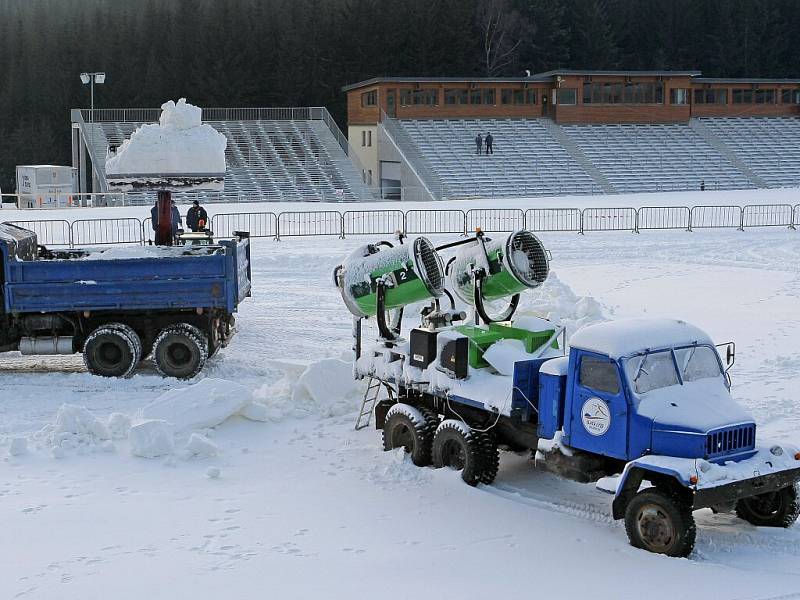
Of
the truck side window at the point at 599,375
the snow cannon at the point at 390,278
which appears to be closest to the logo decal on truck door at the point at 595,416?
the truck side window at the point at 599,375

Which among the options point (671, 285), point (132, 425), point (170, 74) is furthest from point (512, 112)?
point (132, 425)

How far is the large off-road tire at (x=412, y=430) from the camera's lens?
473 inches

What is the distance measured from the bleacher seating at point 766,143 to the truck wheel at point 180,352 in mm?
41839

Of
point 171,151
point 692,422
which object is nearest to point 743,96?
point 171,151

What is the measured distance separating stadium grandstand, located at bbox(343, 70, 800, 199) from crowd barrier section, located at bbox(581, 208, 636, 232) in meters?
11.3

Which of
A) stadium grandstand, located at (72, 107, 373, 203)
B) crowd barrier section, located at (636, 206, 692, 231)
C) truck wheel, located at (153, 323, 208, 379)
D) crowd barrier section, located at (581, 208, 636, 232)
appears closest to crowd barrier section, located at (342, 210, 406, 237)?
crowd barrier section, located at (581, 208, 636, 232)

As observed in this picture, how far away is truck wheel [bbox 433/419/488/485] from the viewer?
11.4 m

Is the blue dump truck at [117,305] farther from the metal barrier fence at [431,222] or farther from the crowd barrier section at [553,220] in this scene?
the crowd barrier section at [553,220]

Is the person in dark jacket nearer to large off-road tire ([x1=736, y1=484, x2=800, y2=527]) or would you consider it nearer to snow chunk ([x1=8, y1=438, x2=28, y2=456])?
snow chunk ([x1=8, y1=438, x2=28, y2=456])

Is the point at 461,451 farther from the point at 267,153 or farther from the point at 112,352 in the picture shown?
the point at 267,153

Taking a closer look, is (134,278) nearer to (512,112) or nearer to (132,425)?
(132,425)

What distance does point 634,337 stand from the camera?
33.6ft

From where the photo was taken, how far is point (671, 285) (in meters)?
24.3

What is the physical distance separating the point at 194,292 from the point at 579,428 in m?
7.55
